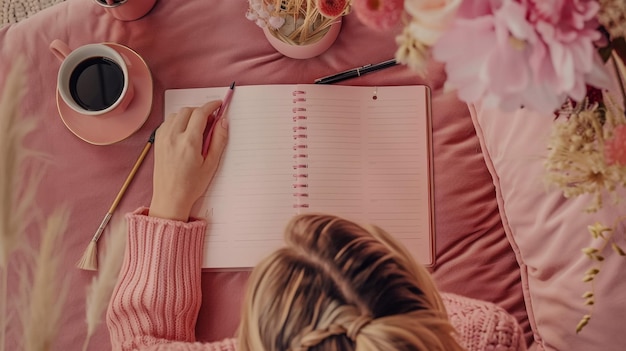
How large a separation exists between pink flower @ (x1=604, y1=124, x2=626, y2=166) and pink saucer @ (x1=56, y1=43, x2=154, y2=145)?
566 mm

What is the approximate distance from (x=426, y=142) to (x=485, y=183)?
9 centimetres

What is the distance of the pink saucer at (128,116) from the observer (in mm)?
796

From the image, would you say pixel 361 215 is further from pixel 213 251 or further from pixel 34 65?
pixel 34 65

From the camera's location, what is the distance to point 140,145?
0.81m

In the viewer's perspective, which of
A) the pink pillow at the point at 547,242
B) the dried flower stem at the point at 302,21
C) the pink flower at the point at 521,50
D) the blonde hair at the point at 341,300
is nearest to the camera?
the pink flower at the point at 521,50

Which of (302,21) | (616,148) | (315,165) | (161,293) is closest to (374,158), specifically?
(315,165)

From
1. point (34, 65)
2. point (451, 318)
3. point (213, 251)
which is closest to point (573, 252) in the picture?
point (451, 318)

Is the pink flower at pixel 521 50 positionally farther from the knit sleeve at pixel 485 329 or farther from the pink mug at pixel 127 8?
the pink mug at pixel 127 8

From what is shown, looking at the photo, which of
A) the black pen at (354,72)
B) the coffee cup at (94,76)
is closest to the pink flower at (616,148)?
the black pen at (354,72)

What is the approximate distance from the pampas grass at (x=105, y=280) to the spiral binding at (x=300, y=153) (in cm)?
22

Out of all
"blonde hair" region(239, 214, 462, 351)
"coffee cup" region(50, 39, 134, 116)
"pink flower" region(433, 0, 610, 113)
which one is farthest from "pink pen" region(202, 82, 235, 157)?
"pink flower" region(433, 0, 610, 113)

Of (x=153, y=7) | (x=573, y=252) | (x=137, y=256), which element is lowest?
(x=137, y=256)

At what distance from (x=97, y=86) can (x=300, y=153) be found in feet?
0.87

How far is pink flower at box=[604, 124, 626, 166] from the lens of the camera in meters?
0.39
